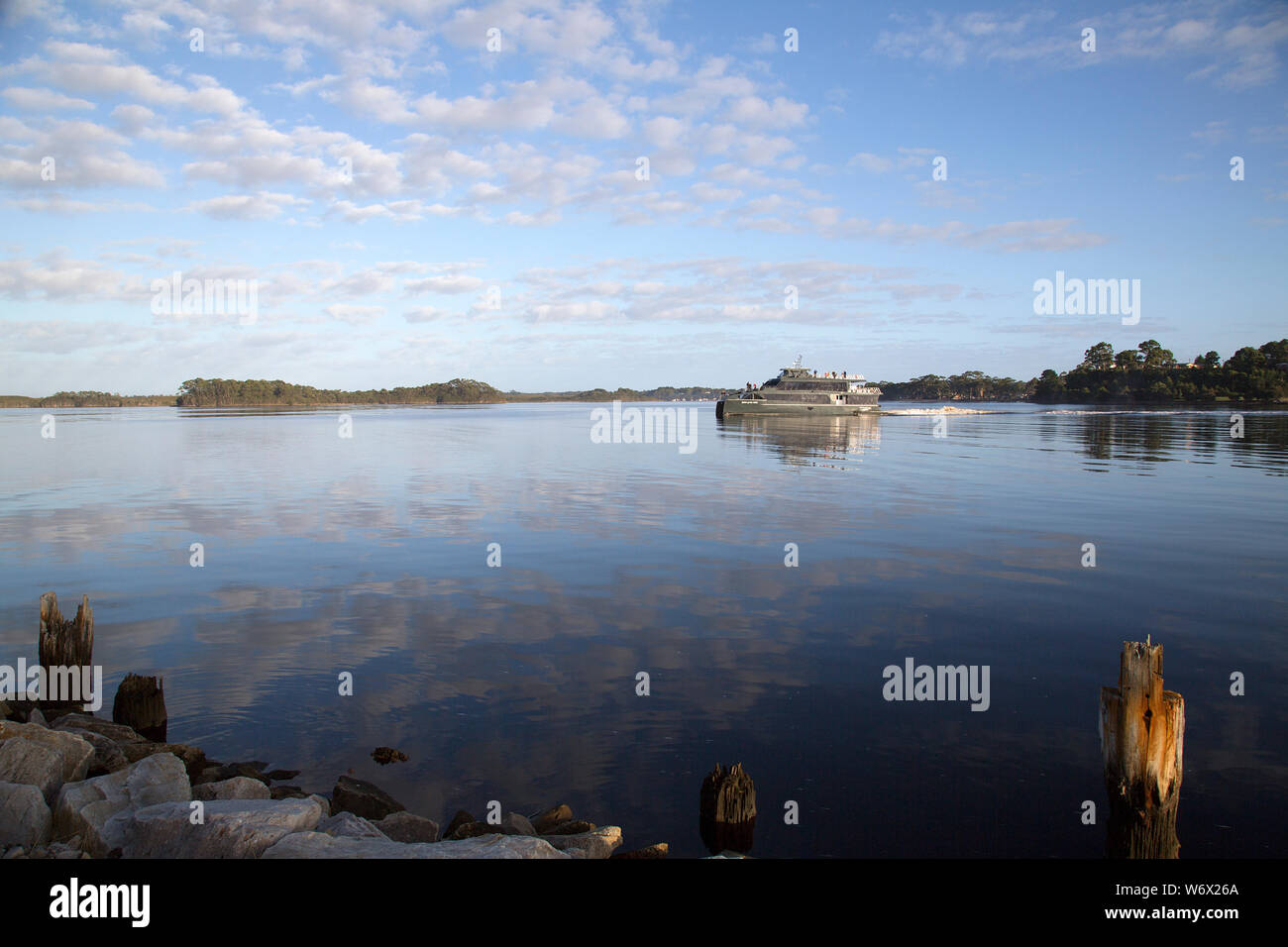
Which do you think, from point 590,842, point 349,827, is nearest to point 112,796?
point 349,827

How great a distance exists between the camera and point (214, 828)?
265 inches

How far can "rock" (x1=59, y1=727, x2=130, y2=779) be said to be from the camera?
8641 millimetres

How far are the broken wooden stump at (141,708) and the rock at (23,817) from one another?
2.90m

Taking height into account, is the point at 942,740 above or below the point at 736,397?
below

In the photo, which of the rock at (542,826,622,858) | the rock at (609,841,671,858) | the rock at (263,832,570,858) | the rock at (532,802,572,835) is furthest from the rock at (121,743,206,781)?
the rock at (609,841,671,858)

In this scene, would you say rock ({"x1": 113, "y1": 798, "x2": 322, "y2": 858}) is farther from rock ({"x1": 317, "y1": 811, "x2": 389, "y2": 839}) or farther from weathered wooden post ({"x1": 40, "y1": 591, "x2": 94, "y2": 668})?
weathered wooden post ({"x1": 40, "y1": 591, "x2": 94, "y2": 668})

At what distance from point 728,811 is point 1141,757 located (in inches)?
166

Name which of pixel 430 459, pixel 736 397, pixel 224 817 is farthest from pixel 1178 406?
pixel 224 817

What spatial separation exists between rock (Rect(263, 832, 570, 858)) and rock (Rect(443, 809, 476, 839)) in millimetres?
875

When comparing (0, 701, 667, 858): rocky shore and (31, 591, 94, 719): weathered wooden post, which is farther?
(31, 591, 94, 719): weathered wooden post

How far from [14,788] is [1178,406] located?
755 feet

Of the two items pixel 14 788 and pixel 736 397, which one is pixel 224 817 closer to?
→ pixel 14 788

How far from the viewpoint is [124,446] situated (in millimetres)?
63656
